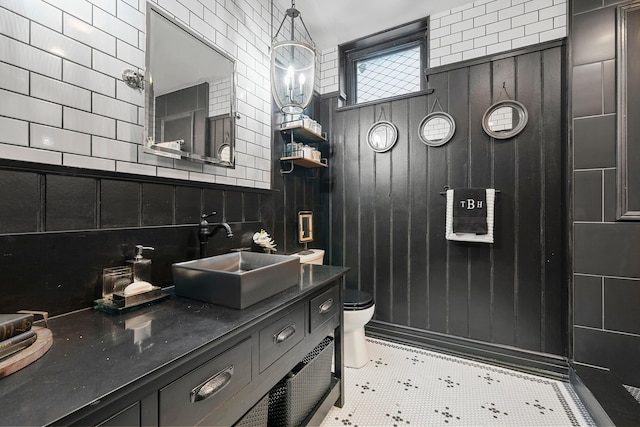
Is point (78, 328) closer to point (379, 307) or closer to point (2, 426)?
point (2, 426)

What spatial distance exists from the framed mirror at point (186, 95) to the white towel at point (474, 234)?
1.63 m

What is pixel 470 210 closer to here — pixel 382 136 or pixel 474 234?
pixel 474 234

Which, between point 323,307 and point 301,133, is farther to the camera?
point 301,133

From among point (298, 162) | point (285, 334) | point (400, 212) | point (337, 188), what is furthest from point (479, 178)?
point (285, 334)

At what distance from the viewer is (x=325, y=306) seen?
1.40 meters

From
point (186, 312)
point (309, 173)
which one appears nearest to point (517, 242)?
point (309, 173)

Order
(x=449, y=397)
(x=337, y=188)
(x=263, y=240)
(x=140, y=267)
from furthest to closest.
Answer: (x=337, y=188) → (x=263, y=240) → (x=449, y=397) → (x=140, y=267)

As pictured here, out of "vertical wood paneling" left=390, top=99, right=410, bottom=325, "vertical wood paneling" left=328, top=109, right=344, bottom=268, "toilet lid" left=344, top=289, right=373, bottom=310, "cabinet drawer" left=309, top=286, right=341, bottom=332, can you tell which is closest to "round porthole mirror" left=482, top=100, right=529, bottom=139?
"vertical wood paneling" left=390, top=99, right=410, bottom=325

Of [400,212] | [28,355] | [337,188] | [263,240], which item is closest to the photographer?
[28,355]

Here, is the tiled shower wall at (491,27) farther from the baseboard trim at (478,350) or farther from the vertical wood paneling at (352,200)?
the baseboard trim at (478,350)

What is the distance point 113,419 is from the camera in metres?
0.55

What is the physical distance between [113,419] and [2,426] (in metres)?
0.16

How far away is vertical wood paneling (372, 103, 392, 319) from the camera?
2471 mm

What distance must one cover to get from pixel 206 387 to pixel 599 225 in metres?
2.30
